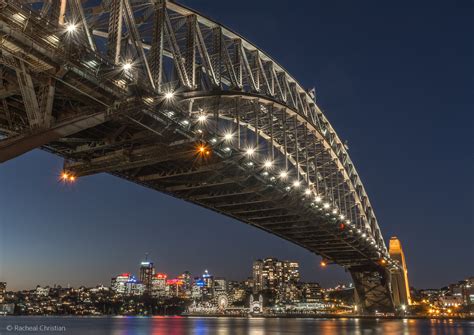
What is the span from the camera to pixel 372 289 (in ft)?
326

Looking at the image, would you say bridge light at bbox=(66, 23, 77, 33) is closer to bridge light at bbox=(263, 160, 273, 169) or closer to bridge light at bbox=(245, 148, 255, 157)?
bridge light at bbox=(245, 148, 255, 157)

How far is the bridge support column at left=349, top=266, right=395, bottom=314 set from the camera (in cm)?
9549

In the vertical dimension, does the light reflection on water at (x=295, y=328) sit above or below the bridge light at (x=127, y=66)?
below

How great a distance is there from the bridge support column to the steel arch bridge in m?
47.5

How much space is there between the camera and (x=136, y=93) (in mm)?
21359

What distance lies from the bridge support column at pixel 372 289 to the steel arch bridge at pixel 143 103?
4751cm

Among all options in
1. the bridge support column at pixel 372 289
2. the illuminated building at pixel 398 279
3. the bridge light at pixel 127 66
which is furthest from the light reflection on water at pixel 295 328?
the bridge light at pixel 127 66

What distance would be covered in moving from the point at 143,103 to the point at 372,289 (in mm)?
88745

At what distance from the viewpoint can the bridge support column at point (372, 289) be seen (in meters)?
95.5

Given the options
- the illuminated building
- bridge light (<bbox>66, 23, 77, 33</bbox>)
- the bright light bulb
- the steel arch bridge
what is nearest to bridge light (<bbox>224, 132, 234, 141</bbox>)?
the steel arch bridge

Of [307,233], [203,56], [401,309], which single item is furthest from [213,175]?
[401,309]

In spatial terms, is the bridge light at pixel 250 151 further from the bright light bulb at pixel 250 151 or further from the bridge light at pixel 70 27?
the bridge light at pixel 70 27

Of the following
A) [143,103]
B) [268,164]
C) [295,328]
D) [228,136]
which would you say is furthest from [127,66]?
[295,328]

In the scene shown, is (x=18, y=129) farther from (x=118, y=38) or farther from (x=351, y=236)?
(x=351, y=236)
